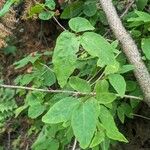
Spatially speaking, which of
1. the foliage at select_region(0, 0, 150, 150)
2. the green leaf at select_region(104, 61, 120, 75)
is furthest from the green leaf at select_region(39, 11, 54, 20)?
the green leaf at select_region(104, 61, 120, 75)

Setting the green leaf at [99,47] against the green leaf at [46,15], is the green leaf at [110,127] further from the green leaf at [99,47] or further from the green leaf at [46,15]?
the green leaf at [46,15]

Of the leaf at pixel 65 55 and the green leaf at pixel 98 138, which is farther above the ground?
the leaf at pixel 65 55

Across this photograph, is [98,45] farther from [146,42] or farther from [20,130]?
[20,130]

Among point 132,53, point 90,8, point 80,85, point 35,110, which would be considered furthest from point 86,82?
point 90,8

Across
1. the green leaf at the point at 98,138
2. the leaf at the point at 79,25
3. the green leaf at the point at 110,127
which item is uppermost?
the leaf at the point at 79,25

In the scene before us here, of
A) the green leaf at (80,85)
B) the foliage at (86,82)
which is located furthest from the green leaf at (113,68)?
the green leaf at (80,85)

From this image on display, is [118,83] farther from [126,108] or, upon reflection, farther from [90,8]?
[90,8]
